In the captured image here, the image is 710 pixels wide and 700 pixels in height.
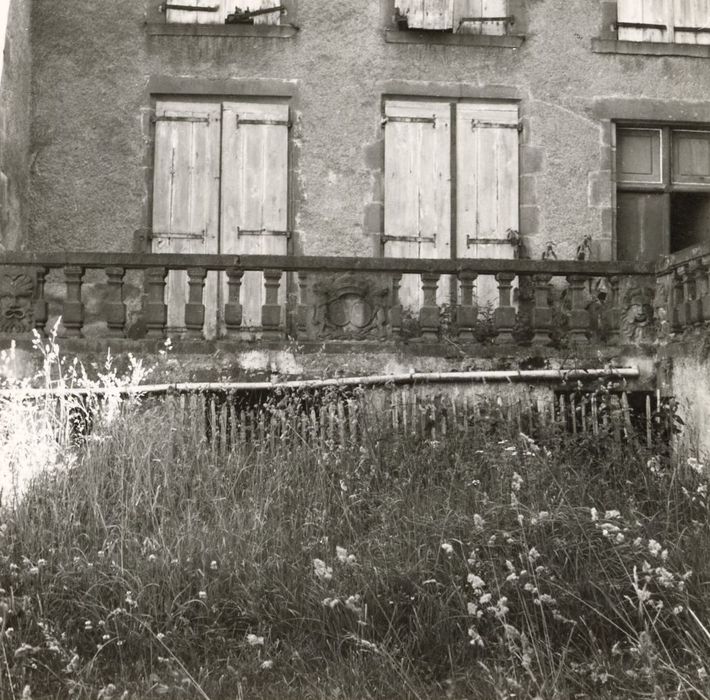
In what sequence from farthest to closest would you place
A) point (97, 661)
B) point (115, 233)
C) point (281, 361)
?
point (115, 233), point (281, 361), point (97, 661)

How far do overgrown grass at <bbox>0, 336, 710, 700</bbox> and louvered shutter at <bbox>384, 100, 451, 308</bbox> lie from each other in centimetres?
458

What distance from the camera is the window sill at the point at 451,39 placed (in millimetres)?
10141

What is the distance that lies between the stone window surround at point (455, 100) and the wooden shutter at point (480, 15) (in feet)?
1.99

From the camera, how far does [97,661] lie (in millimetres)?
4051

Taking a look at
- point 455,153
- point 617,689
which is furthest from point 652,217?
point 617,689

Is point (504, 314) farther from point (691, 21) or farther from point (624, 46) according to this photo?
point (691, 21)

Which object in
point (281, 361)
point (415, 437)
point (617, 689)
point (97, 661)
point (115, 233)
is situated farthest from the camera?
point (115, 233)

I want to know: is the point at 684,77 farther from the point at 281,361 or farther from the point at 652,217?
the point at 281,361

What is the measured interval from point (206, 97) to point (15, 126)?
5.90 feet

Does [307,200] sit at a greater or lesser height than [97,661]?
greater

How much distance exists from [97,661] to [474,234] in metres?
6.83

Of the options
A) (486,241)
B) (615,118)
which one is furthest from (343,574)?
(615,118)

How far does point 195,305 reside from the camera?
7.32 metres

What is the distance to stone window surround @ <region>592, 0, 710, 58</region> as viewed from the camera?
405 inches
